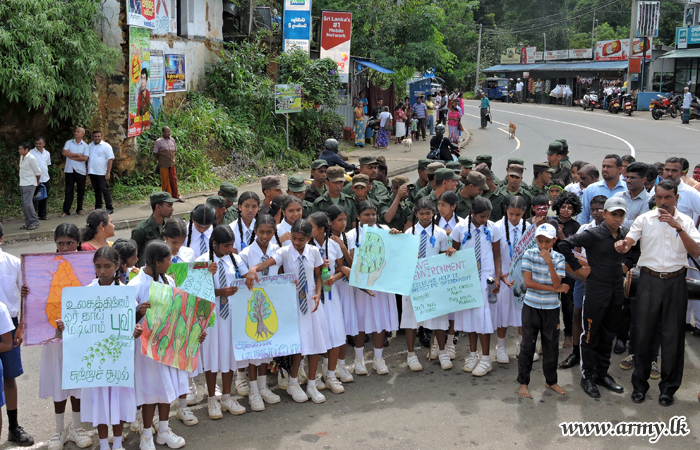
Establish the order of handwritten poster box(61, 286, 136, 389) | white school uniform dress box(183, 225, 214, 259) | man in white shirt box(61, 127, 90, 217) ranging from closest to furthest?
handwritten poster box(61, 286, 136, 389)
white school uniform dress box(183, 225, 214, 259)
man in white shirt box(61, 127, 90, 217)

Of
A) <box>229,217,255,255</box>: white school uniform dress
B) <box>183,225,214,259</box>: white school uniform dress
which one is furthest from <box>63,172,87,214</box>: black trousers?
<box>183,225,214,259</box>: white school uniform dress

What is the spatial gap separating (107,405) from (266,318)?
1.48 metres

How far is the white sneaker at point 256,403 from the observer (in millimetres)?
5602

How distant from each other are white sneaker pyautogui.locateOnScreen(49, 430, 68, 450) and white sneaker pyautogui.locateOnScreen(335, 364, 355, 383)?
7.93ft

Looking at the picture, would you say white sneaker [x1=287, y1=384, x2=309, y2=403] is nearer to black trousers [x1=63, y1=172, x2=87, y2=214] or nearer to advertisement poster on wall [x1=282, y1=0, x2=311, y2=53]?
black trousers [x1=63, y1=172, x2=87, y2=214]

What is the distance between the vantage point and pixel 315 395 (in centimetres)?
576

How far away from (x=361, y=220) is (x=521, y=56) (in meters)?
55.9

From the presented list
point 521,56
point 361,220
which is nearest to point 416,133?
point 361,220

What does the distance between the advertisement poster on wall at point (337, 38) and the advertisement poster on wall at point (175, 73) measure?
5244 mm

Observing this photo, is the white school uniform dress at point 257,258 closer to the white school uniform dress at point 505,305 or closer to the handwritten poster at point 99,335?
the handwritten poster at point 99,335

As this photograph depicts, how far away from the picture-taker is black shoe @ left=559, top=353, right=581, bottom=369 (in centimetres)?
654

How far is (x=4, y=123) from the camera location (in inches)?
534

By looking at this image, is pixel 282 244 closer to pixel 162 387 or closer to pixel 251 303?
pixel 251 303

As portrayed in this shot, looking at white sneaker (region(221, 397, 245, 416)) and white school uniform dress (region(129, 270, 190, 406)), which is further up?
white school uniform dress (region(129, 270, 190, 406))
